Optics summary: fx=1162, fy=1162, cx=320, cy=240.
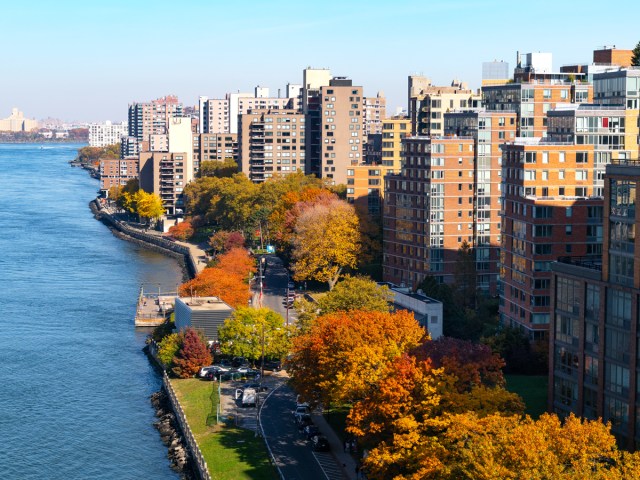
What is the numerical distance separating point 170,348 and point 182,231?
7672cm

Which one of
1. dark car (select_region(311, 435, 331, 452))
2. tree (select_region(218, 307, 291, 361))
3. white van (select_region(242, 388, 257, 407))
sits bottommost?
dark car (select_region(311, 435, 331, 452))

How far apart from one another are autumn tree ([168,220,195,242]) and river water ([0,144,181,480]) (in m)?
9.76

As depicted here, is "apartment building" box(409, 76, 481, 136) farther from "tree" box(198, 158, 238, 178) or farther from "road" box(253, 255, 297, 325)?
"tree" box(198, 158, 238, 178)

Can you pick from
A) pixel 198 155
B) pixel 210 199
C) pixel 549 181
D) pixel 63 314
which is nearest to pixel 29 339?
pixel 63 314

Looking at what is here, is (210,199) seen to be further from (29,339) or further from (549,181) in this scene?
(549,181)

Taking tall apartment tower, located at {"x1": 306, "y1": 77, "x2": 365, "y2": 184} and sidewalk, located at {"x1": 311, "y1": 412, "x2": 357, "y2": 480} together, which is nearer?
sidewalk, located at {"x1": 311, "y1": 412, "x2": 357, "y2": 480}

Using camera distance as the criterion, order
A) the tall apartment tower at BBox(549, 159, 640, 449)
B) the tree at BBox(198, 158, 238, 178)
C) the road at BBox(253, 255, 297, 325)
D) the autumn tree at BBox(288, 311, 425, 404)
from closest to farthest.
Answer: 1. the tall apartment tower at BBox(549, 159, 640, 449)
2. the autumn tree at BBox(288, 311, 425, 404)
3. the road at BBox(253, 255, 297, 325)
4. the tree at BBox(198, 158, 238, 178)

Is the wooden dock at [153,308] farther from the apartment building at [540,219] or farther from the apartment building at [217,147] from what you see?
the apartment building at [217,147]

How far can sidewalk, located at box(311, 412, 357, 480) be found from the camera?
1980 inches

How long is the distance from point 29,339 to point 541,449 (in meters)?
54.7

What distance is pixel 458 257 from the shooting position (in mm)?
84625

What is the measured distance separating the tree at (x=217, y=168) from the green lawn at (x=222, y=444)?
4108 inches

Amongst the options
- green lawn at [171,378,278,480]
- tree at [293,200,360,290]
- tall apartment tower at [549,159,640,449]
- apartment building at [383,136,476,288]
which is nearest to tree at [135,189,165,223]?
tree at [293,200,360,290]

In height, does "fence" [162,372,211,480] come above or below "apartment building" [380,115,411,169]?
below
